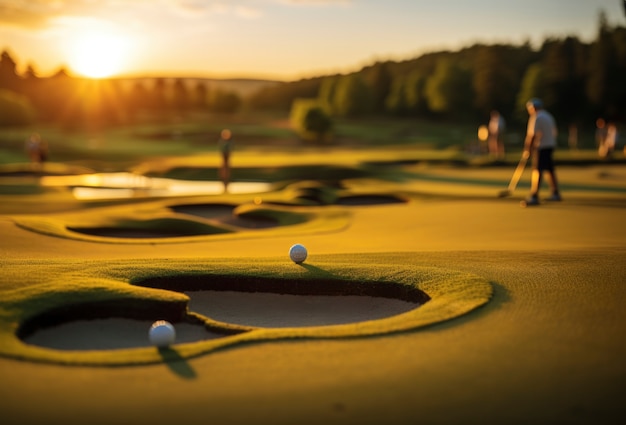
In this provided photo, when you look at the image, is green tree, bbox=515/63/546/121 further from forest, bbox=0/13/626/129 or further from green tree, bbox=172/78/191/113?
green tree, bbox=172/78/191/113

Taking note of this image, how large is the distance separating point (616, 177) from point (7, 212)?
26.6 m

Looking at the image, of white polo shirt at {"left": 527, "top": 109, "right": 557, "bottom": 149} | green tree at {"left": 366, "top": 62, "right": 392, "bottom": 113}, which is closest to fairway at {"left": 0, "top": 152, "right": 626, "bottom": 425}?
white polo shirt at {"left": 527, "top": 109, "right": 557, "bottom": 149}

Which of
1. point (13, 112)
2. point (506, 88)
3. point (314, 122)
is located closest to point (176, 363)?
point (314, 122)

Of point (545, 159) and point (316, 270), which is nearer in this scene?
point (316, 270)

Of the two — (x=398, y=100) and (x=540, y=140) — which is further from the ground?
(x=398, y=100)

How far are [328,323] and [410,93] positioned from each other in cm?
12149

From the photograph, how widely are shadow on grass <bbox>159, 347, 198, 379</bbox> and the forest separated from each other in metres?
82.5

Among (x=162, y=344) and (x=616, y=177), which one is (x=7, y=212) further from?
(x=616, y=177)

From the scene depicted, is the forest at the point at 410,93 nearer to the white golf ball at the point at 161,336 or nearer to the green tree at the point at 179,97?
the green tree at the point at 179,97

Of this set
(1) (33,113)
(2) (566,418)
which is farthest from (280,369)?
(1) (33,113)

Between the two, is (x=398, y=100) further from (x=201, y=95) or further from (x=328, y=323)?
(x=328, y=323)

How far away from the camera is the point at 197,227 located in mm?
18984

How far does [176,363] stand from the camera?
652 centimetres

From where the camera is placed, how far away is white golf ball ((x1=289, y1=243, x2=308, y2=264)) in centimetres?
1059
